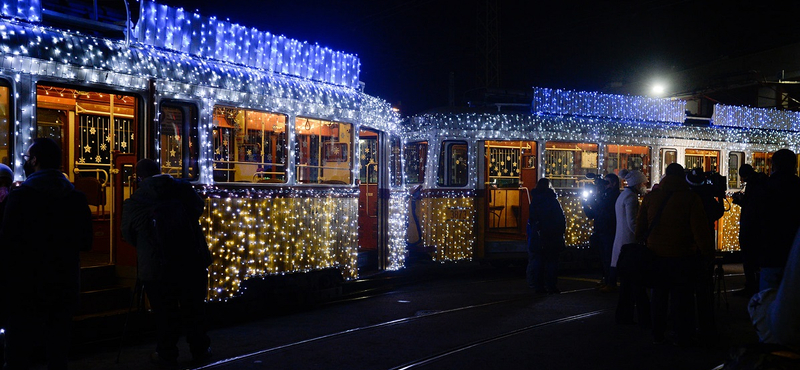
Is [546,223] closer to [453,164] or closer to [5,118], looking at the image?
[453,164]

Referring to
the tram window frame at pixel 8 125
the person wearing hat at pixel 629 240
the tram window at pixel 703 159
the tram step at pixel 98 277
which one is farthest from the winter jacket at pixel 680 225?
the tram window at pixel 703 159

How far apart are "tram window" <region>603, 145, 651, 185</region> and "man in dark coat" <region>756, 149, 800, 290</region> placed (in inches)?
257

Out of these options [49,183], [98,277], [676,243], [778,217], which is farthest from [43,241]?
[778,217]

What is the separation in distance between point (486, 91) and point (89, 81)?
7.95 meters

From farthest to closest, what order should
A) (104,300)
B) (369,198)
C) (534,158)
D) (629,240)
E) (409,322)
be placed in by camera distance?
(534,158)
(369,198)
(629,240)
(409,322)
(104,300)

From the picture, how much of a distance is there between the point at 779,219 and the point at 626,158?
7.23 m

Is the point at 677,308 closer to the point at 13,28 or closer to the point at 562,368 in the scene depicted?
the point at 562,368

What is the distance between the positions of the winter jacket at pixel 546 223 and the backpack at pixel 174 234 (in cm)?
544

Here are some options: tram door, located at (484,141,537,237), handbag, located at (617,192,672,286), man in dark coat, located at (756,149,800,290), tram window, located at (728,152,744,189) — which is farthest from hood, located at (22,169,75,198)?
tram window, located at (728,152,744,189)

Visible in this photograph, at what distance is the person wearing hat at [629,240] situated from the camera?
723cm

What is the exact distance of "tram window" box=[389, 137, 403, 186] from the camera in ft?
35.0

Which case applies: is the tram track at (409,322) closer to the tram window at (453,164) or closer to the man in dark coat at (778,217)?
the man in dark coat at (778,217)

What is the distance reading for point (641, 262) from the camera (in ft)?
21.2

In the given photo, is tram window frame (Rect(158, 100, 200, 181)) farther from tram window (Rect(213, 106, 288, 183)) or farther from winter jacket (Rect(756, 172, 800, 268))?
winter jacket (Rect(756, 172, 800, 268))
